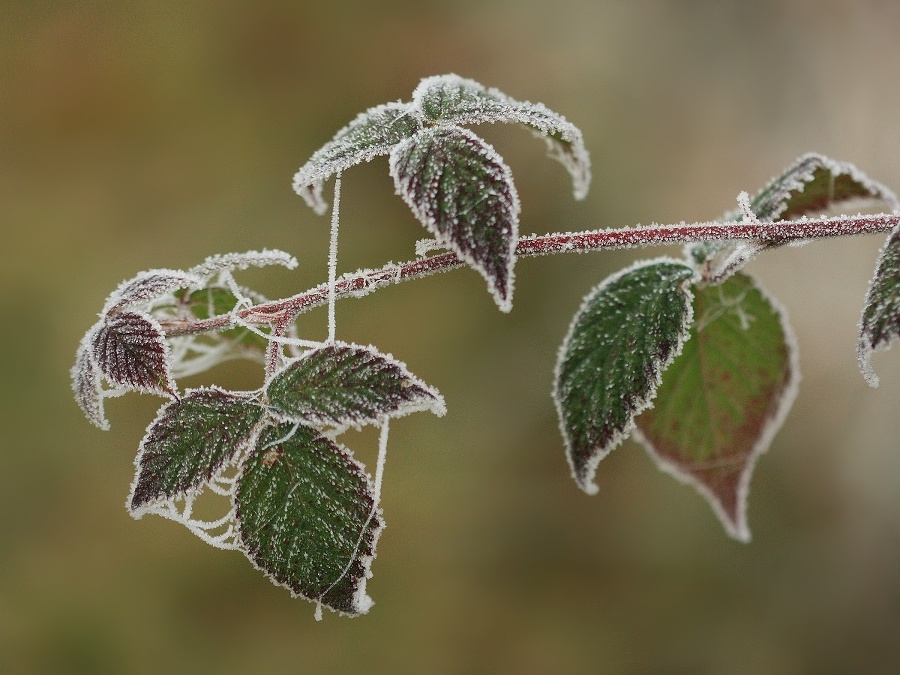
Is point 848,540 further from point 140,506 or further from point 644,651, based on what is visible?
point 140,506

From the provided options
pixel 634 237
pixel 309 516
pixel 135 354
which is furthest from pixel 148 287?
pixel 634 237

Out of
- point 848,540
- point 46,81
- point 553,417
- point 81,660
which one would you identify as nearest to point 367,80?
point 46,81

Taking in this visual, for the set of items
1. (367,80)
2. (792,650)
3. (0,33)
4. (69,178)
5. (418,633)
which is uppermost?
(0,33)

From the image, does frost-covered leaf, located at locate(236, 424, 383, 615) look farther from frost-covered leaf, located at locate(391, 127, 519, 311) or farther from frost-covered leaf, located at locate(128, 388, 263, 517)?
frost-covered leaf, located at locate(391, 127, 519, 311)

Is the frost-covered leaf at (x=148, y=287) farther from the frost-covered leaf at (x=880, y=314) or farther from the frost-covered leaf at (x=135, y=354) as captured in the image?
the frost-covered leaf at (x=880, y=314)

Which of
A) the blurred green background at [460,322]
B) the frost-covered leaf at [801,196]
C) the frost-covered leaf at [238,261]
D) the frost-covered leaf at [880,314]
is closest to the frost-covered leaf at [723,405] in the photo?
the frost-covered leaf at [801,196]

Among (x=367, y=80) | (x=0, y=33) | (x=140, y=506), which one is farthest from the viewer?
(x=367, y=80)
